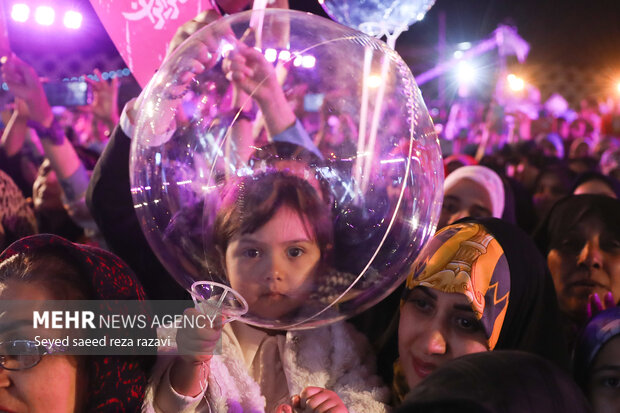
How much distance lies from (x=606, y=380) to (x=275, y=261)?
1.27 meters

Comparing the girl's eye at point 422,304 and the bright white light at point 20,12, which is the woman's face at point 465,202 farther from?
the bright white light at point 20,12

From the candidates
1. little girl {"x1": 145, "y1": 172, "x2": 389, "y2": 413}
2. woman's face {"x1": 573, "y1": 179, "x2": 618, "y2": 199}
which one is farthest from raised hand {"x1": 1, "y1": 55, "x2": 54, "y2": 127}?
woman's face {"x1": 573, "y1": 179, "x2": 618, "y2": 199}

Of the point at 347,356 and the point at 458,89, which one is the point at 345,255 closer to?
the point at 347,356

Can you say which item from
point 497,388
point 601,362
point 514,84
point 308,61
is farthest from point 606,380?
point 514,84

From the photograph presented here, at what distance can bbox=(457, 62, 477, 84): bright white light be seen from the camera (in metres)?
19.9

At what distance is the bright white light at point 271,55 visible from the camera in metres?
1.24

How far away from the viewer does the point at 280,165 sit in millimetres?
1217

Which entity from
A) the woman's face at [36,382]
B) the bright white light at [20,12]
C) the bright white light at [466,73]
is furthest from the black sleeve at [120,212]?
the bright white light at [466,73]

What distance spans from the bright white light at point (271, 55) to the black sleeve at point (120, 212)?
34.1 inches

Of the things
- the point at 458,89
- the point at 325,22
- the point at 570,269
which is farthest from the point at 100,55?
the point at 458,89

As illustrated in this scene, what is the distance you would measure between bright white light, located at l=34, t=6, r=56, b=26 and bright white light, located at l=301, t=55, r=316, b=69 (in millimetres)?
2702

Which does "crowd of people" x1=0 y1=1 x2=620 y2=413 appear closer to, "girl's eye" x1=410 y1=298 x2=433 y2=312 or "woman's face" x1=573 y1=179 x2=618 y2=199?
"girl's eye" x1=410 y1=298 x2=433 y2=312

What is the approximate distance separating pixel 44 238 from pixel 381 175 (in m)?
0.87

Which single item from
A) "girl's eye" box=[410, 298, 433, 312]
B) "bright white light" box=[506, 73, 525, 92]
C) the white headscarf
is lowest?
"girl's eye" box=[410, 298, 433, 312]
